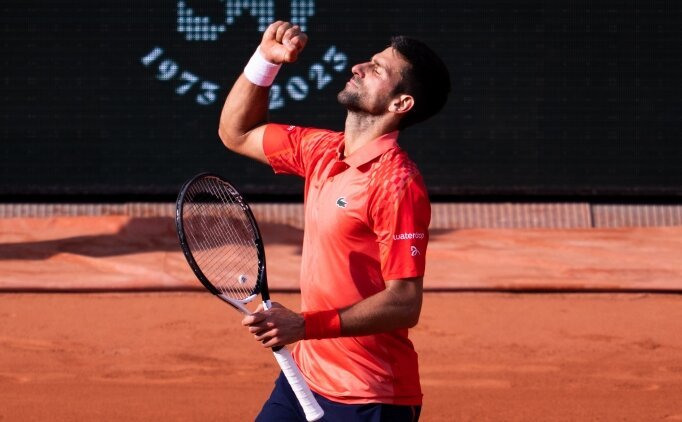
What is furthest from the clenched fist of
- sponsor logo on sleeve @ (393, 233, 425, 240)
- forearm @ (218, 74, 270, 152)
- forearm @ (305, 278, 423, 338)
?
forearm @ (305, 278, 423, 338)

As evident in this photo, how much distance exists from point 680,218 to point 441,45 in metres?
2.36

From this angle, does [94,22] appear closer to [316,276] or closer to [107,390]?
[107,390]

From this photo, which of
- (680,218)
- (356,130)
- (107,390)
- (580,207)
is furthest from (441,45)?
(356,130)

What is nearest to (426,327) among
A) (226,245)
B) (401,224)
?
(226,245)

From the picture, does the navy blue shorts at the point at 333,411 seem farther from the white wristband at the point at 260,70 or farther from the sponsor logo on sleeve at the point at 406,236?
the white wristband at the point at 260,70

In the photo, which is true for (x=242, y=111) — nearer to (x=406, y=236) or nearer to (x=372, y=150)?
(x=372, y=150)

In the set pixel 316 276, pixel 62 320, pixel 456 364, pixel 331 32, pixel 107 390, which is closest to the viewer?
pixel 316 276

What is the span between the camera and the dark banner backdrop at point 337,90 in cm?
961

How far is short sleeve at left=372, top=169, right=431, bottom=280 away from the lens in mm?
3402

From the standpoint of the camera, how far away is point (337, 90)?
31.4 feet

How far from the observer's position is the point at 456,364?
7102 millimetres

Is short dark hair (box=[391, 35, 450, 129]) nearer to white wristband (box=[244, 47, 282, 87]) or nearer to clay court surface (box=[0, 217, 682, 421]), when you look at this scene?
white wristband (box=[244, 47, 282, 87])

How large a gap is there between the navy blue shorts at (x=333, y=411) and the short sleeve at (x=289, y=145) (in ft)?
2.24

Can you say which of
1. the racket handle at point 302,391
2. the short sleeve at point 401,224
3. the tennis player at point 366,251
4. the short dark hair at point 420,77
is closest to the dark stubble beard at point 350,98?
the tennis player at point 366,251
